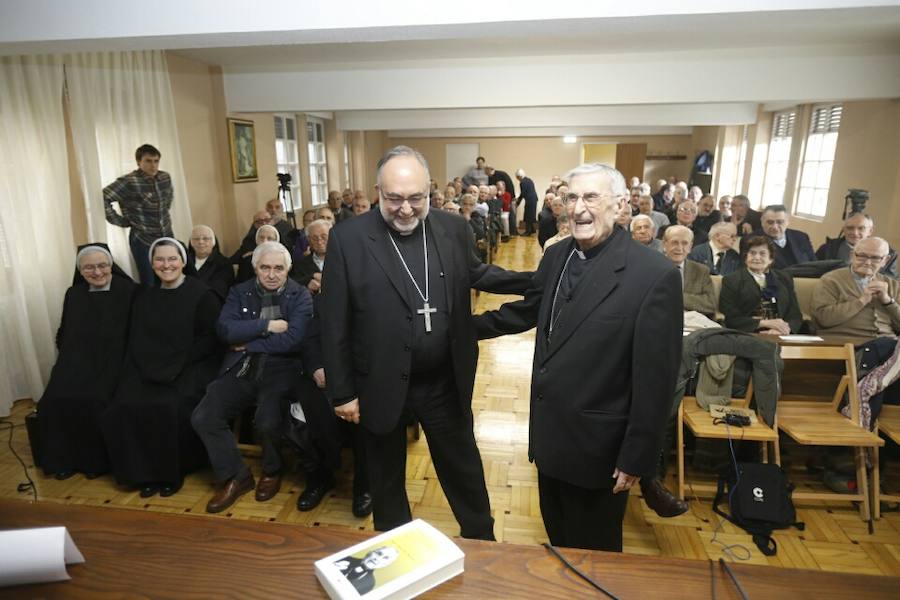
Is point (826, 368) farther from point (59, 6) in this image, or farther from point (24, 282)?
point (24, 282)

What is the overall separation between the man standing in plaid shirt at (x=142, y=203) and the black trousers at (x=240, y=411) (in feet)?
7.17

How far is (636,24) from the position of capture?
262 centimetres

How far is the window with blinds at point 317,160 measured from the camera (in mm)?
10297

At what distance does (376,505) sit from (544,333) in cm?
103

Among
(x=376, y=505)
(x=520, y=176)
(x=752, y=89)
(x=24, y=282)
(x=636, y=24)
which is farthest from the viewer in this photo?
(x=520, y=176)

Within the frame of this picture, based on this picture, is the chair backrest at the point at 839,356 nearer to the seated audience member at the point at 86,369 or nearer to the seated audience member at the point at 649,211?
the seated audience member at the point at 649,211

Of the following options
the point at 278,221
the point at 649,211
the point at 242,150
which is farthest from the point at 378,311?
the point at 242,150

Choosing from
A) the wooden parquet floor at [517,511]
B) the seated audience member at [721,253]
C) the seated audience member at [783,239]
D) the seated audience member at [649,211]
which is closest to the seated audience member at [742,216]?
the seated audience member at [649,211]

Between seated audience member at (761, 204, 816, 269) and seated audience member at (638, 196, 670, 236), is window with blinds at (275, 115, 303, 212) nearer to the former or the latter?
seated audience member at (638, 196, 670, 236)

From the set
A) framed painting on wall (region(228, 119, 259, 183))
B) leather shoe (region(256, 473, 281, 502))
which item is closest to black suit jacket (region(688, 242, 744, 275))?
leather shoe (region(256, 473, 281, 502))

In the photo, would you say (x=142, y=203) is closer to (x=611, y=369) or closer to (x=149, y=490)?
(x=149, y=490)

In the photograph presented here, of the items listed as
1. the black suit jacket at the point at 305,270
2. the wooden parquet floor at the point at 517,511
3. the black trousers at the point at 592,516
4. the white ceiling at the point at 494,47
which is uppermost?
the white ceiling at the point at 494,47

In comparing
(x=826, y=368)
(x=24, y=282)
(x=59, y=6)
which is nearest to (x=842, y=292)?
(x=826, y=368)

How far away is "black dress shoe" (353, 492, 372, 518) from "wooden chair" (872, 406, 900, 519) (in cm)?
250
